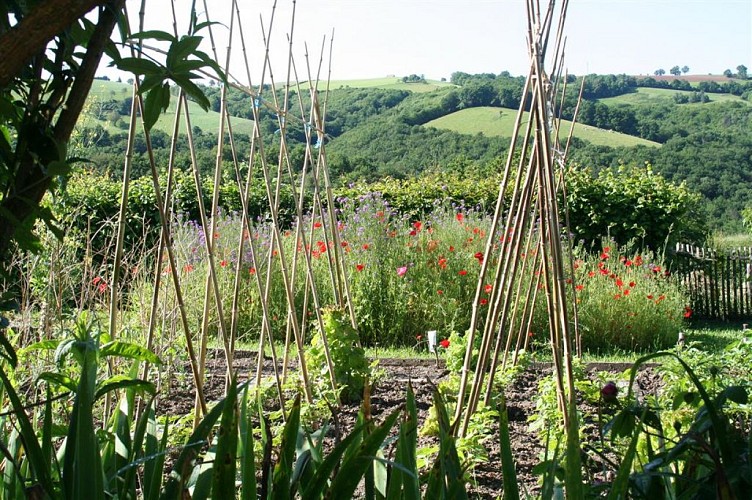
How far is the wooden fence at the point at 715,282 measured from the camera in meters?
10.5

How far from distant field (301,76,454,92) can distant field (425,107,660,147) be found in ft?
20.4

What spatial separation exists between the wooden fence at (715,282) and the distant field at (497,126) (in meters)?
16.7

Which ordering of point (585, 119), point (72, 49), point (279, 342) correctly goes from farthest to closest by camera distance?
point (585, 119), point (279, 342), point (72, 49)

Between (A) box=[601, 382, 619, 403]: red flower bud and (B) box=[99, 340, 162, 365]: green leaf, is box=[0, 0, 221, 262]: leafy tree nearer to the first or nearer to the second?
(B) box=[99, 340, 162, 365]: green leaf

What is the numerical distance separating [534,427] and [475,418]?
0.42 meters

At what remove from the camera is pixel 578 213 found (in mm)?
11773

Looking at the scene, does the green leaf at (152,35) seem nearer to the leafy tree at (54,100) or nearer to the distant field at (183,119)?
the leafy tree at (54,100)

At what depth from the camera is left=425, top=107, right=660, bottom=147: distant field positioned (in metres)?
28.4

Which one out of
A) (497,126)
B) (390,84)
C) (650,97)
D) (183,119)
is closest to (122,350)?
(183,119)

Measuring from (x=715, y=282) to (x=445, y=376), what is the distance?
259 inches

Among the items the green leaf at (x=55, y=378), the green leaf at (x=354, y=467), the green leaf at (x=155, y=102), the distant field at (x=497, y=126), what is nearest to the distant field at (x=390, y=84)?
the distant field at (x=497, y=126)

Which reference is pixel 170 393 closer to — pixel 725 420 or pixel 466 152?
pixel 725 420

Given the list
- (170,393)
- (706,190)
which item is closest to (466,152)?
(706,190)

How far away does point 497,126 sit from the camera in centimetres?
3017
